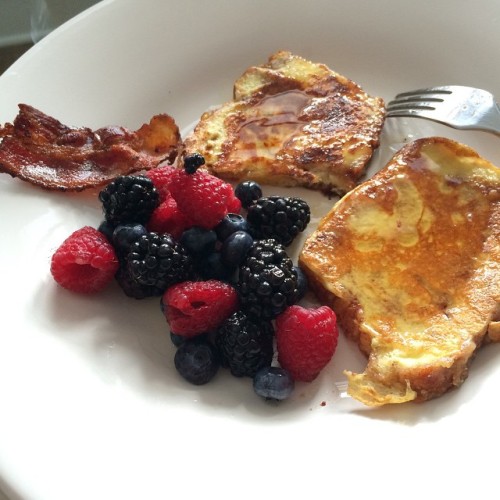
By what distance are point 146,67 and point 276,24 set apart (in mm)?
504

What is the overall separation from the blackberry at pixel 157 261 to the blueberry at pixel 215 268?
6 cm

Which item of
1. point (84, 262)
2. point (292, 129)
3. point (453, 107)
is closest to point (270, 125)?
point (292, 129)

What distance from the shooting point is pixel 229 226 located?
5.22ft

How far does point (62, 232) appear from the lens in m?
1.67

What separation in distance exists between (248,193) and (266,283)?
0.42 metres

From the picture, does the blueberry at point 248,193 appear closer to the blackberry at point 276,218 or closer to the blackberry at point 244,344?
the blackberry at point 276,218

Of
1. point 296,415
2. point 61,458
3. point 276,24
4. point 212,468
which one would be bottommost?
point 296,415

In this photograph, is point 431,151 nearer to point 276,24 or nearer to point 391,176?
point 391,176

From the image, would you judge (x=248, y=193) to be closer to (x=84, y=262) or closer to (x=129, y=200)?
(x=129, y=200)

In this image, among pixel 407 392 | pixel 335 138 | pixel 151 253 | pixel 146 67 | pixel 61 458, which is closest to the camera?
pixel 61 458

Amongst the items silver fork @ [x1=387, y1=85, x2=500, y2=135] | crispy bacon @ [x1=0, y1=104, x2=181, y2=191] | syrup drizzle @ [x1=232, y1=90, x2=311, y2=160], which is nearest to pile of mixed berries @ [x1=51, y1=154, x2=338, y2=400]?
crispy bacon @ [x1=0, y1=104, x2=181, y2=191]

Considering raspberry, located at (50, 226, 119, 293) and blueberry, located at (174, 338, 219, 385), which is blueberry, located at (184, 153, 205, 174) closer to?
raspberry, located at (50, 226, 119, 293)

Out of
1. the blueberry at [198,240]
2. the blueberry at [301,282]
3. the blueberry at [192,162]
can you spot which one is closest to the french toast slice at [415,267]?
the blueberry at [301,282]

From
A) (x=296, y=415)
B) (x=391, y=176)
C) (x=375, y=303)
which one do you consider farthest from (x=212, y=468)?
(x=391, y=176)
